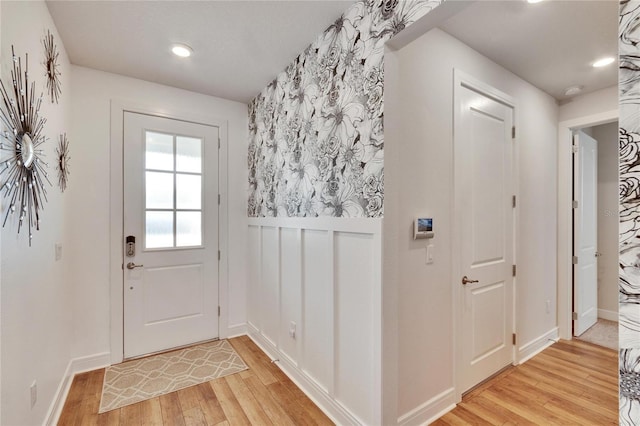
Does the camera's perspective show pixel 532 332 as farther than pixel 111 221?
Yes

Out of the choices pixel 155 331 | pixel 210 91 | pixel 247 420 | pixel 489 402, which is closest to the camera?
pixel 247 420

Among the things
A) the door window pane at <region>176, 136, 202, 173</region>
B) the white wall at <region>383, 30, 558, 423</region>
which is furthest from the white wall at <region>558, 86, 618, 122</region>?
the door window pane at <region>176, 136, 202, 173</region>

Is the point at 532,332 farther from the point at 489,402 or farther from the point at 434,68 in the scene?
the point at 434,68

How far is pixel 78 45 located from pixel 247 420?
2.96 meters

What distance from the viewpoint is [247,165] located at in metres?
3.30

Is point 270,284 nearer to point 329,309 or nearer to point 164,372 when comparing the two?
point 329,309

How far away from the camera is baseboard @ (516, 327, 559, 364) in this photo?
2648mm

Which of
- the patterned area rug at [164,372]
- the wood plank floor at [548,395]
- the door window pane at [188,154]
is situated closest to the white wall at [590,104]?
the wood plank floor at [548,395]

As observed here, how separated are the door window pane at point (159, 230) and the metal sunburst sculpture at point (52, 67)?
118 centimetres

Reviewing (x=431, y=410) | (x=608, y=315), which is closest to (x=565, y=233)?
(x=608, y=315)

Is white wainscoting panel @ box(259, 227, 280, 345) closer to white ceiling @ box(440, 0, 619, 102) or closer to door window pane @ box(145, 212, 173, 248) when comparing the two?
door window pane @ box(145, 212, 173, 248)

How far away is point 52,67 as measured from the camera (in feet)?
6.14

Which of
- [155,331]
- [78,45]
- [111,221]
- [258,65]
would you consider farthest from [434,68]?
[155,331]

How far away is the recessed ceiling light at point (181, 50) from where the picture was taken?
2166mm
